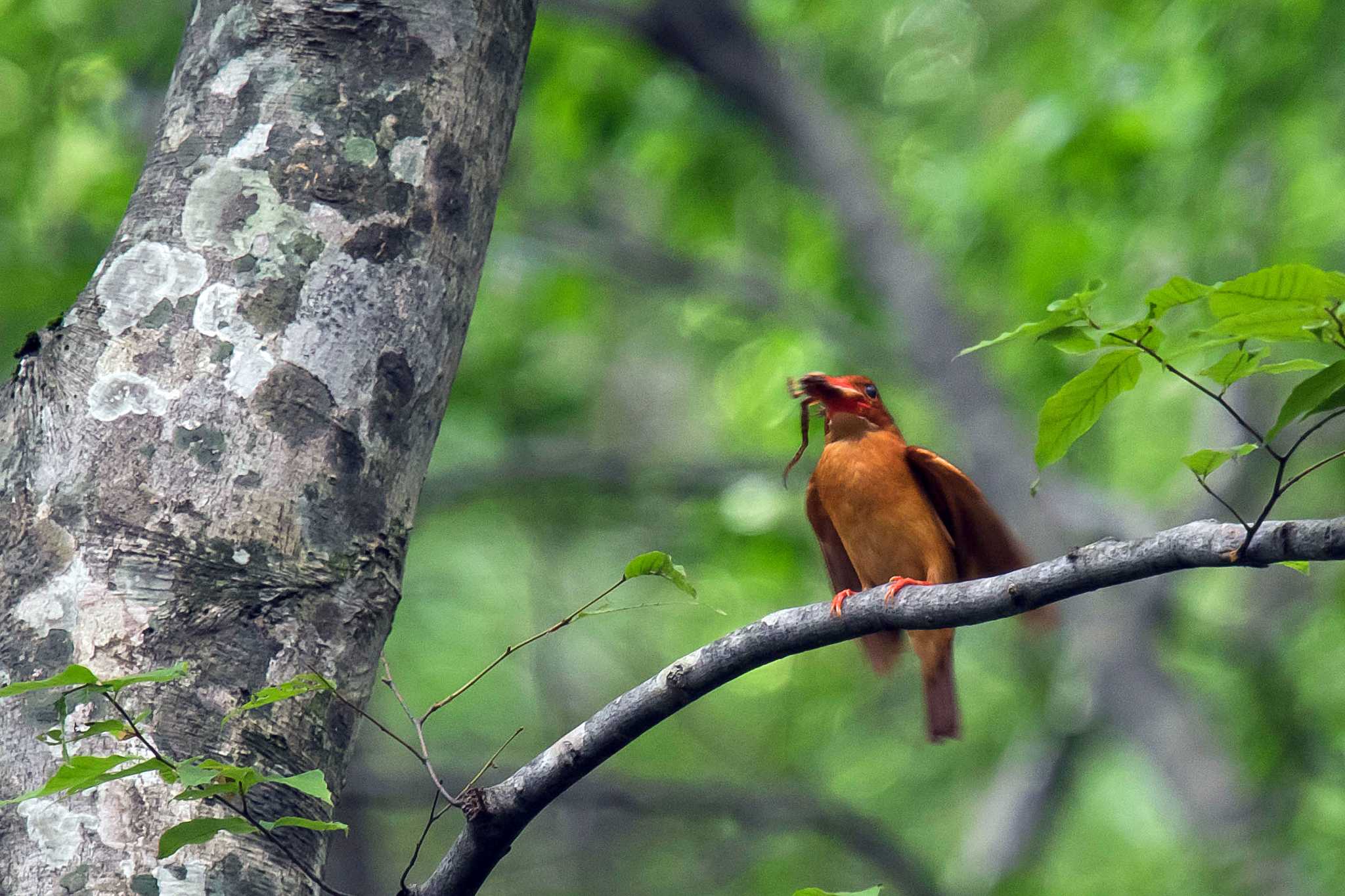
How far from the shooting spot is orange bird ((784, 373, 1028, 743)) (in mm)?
2963

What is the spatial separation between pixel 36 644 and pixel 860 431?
2210mm

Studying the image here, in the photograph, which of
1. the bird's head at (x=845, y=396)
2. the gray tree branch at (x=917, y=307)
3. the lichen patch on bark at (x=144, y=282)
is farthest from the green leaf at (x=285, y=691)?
the gray tree branch at (x=917, y=307)

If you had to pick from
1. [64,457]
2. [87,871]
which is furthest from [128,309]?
[87,871]

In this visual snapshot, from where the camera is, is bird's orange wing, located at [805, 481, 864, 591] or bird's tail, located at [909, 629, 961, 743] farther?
bird's tail, located at [909, 629, 961, 743]

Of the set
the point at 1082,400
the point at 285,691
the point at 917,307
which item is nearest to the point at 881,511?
the point at 1082,400

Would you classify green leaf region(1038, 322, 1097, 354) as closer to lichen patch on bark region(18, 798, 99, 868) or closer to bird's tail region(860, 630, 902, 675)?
lichen patch on bark region(18, 798, 99, 868)

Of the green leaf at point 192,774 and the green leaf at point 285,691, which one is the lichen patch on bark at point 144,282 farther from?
the green leaf at point 192,774

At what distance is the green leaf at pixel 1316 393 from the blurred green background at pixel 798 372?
3.62 m

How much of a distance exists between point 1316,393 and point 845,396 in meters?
1.97

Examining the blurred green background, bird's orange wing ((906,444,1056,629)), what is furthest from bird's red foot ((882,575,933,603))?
the blurred green background

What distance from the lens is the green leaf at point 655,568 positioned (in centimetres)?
170

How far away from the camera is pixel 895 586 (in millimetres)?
2623

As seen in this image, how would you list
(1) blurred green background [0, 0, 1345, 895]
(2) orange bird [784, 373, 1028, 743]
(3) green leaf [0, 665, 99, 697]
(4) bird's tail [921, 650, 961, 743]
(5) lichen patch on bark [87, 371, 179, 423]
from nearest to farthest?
(3) green leaf [0, 665, 99, 697] → (5) lichen patch on bark [87, 371, 179, 423] → (2) orange bird [784, 373, 1028, 743] → (4) bird's tail [921, 650, 961, 743] → (1) blurred green background [0, 0, 1345, 895]

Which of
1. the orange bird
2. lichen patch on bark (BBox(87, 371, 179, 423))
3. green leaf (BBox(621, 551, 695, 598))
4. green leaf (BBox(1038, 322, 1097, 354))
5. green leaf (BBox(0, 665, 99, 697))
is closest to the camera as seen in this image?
green leaf (BBox(0, 665, 99, 697))
